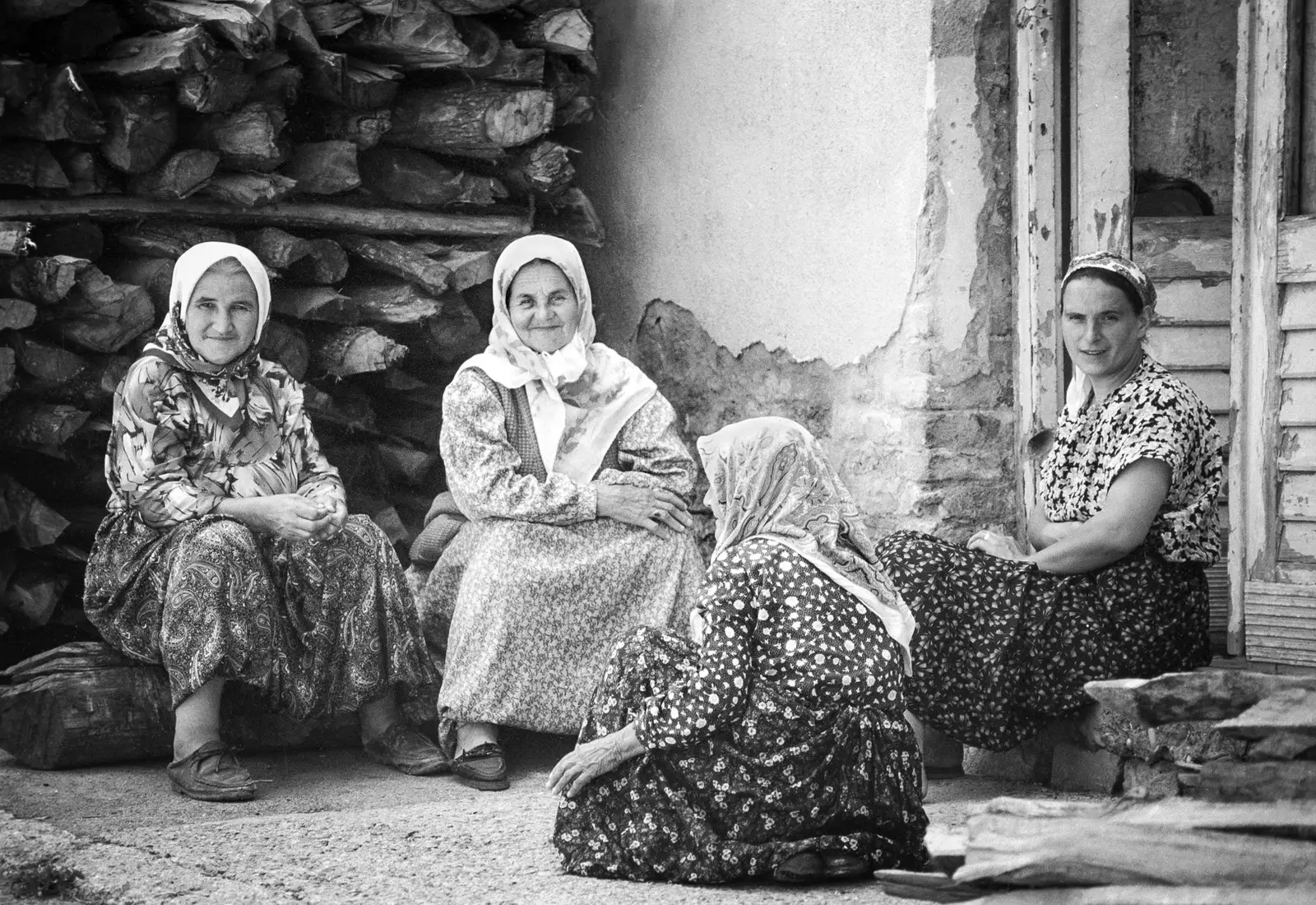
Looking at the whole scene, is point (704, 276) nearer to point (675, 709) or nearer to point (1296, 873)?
point (675, 709)

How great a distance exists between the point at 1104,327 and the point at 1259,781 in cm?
185

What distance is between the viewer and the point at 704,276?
6.16 meters

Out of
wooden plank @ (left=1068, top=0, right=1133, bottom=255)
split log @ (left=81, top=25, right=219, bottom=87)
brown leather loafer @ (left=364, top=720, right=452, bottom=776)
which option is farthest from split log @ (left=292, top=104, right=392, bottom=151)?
wooden plank @ (left=1068, top=0, right=1133, bottom=255)

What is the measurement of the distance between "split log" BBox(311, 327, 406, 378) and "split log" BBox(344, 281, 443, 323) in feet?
0.31

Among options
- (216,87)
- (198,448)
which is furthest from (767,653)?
(216,87)

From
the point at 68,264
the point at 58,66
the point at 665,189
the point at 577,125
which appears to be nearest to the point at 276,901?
the point at 68,264

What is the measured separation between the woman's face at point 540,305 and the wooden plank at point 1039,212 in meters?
1.55

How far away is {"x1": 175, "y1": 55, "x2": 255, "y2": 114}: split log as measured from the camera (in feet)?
16.1

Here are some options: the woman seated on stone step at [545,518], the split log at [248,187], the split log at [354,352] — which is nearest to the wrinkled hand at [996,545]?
the woman seated on stone step at [545,518]

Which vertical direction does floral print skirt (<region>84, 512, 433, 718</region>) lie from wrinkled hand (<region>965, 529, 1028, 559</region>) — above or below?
below

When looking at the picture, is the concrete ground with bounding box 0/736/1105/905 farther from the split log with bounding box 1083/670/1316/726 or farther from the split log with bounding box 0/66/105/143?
the split log with bounding box 0/66/105/143

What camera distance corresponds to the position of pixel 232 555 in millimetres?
4469

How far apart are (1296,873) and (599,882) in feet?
5.03

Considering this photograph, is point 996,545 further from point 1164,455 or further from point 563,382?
point 563,382
